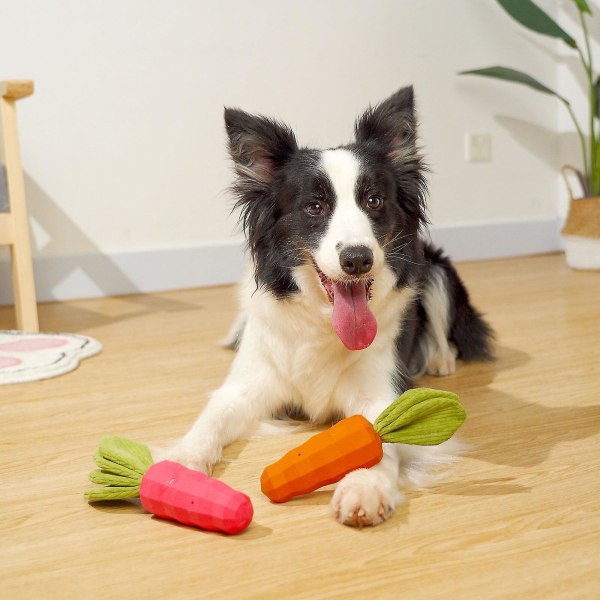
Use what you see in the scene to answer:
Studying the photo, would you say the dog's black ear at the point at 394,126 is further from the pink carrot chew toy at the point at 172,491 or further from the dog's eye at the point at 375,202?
the pink carrot chew toy at the point at 172,491

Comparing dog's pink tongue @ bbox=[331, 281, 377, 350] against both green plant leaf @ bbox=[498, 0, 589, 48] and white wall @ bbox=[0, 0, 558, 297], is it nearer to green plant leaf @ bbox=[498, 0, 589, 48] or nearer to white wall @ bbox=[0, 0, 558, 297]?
white wall @ bbox=[0, 0, 558, 297]

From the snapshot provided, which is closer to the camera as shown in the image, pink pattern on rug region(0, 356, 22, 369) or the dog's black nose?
the dog's black nose

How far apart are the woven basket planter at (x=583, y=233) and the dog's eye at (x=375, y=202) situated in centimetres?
289

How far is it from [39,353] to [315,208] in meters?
1.42

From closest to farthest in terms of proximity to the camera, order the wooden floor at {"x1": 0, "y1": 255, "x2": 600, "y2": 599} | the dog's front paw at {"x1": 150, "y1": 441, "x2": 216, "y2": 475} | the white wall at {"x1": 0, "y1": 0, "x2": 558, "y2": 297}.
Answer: the wooden floor at {"x1": 0, "y1": 255, "x2": 600, "y2": 599} < the dog's front paw at {"x1": 150, "y1": 441, "x2": 216, "y2": 475} < the white wall at {"x1": 0, "y1": 0, "x2": 558, "y2": 297}

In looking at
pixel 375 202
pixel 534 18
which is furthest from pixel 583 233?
pixel 375 202

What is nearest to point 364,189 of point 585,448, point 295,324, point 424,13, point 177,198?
point 295,324

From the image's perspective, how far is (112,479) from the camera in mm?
1589

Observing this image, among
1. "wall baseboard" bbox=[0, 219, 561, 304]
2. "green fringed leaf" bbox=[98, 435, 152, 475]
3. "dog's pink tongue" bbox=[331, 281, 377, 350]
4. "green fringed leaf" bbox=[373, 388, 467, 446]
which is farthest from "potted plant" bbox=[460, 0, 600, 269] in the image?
"green fringed leaf" bbox=[98, 435, 152, 475]

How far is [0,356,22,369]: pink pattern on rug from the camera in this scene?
2.70m

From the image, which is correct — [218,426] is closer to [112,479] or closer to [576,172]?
[112,479]

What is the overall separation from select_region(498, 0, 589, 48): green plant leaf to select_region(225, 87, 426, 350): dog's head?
282 cm

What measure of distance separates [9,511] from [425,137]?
3.90 meters

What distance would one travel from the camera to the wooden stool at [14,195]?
3.10 meters
